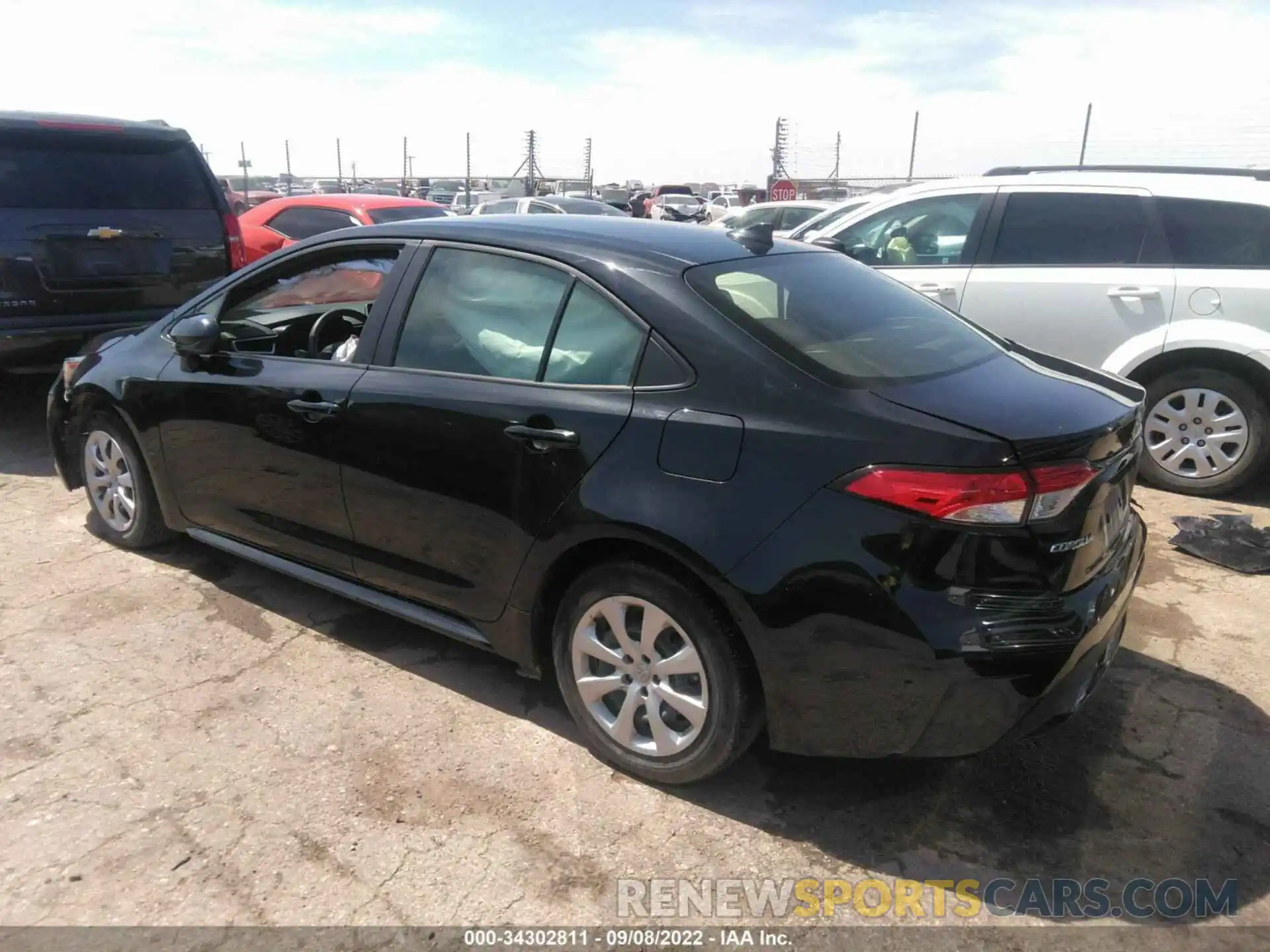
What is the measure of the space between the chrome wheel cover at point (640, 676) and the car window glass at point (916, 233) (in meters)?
4.18

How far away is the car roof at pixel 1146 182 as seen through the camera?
5445 millimetres

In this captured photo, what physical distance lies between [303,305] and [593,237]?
6.88 feet

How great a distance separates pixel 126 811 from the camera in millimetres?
2707

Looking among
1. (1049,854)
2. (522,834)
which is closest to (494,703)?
(522,834)

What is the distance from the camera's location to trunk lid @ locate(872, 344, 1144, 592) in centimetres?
238

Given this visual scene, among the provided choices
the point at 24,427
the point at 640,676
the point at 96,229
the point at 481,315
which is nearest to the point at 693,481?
the point at 640,676

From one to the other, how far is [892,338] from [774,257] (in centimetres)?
53

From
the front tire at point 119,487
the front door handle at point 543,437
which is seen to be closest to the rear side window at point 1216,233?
the front door handle at point 543,437

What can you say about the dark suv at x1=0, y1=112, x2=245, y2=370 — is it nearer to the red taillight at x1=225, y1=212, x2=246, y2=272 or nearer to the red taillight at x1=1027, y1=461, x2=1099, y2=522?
the red taillight at x1=225, y1=212, x2=246, y2=272

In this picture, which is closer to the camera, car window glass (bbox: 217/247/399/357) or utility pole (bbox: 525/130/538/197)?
car window glass (bbox: 217/247/399/357)

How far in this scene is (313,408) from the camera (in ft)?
11.2

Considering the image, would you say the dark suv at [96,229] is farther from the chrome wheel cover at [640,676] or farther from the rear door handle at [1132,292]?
the rear door handle at [1132,292]

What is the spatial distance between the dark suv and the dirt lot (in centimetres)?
270

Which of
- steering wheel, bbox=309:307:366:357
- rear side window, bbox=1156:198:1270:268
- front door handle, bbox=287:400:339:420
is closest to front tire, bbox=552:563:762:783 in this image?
front door handle, bbox=287:400:339:420
